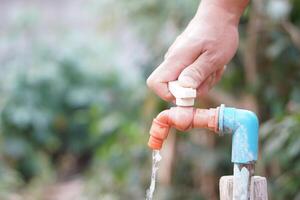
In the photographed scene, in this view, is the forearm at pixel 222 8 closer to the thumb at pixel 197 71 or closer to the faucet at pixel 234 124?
the thumb at pixel 197 71

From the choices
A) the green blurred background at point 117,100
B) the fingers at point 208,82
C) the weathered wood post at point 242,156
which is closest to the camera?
the weathered wood post at point 242,156

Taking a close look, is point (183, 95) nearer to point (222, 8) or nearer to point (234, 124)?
point (234, 124)

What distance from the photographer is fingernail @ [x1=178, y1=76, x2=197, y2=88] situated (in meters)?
1.70

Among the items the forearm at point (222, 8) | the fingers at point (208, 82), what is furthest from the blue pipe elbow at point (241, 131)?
the forearm at point (222, 8)

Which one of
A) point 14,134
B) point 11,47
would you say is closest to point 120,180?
point 14,134

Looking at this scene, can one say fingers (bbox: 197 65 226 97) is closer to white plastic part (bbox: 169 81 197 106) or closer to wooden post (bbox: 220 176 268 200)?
white plastic part (bbox: 169 81 197 106)

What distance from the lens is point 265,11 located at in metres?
3.25

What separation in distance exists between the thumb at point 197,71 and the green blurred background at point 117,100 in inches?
37.8

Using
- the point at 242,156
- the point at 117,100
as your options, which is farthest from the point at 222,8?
the point at 117,100

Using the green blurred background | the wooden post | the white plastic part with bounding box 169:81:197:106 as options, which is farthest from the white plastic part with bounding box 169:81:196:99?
the green blurred background

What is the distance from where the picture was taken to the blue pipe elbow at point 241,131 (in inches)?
66.2

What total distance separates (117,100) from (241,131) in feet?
10.5

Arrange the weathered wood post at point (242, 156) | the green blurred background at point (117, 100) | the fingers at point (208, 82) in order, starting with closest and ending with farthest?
the weathered wood post at point (242, 156), the fingers at point (208, 82), the green blurred background at point (117, 100)

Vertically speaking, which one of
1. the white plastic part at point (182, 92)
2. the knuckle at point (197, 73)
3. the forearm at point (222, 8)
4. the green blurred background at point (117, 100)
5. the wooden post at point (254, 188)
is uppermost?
the green blurred background at point (117, 100)
